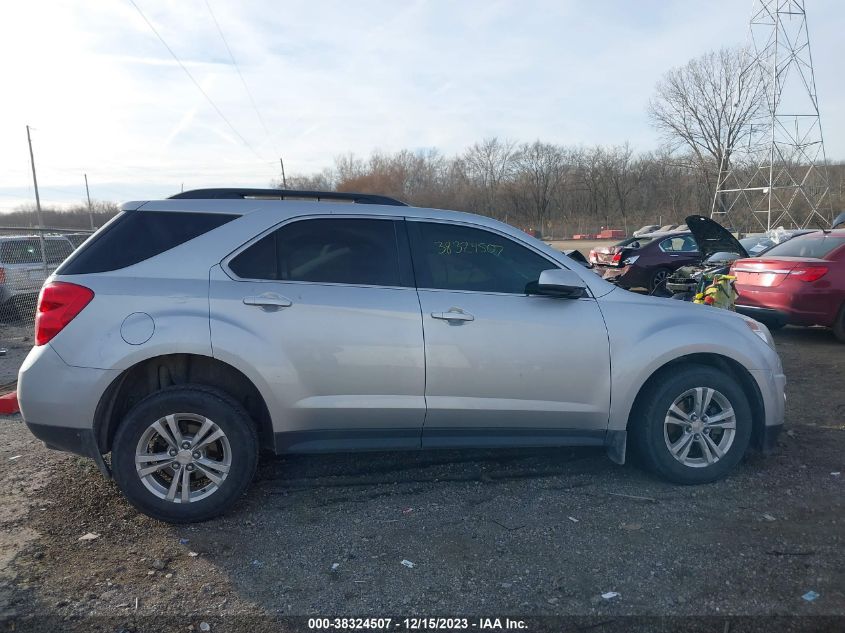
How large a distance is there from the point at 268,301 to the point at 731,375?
3145mm

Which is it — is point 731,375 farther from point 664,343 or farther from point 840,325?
point 840,325

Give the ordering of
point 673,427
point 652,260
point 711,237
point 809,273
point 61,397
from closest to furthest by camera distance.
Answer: point 61,397 < point 673,427 < point 809,273 < point 711,237 < point 652,260

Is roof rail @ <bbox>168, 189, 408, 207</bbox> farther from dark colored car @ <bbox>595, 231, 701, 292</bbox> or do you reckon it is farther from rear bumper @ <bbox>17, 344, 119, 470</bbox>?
dark colored car @ <bbox>595, 231, 701, 292</bbox>

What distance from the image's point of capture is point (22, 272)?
12805 mm

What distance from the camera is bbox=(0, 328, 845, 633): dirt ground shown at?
9.92 ft

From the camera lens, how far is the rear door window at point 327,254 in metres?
4.00

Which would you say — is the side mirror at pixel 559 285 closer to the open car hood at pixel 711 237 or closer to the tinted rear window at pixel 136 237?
the tinted rear window at pixel 136 237

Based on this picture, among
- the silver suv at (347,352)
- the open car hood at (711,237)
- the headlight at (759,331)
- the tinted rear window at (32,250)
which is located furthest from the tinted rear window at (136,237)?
the tinted rear window at (32,250)

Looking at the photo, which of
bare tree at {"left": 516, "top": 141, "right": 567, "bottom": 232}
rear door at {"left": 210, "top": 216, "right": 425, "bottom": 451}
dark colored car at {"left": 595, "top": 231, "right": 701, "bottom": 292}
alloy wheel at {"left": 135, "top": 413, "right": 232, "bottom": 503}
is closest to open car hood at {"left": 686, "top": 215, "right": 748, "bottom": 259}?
dark colored car at {"left": 595, "top": 231, "right": 701, "bottom": 292}

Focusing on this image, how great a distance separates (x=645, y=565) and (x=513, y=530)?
733mm

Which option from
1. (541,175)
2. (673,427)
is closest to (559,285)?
(673,427)

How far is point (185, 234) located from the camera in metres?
4.00

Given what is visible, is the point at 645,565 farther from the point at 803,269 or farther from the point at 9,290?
the point at 9,290

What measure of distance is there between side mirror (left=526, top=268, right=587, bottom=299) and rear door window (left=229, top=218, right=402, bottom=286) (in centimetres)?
88
